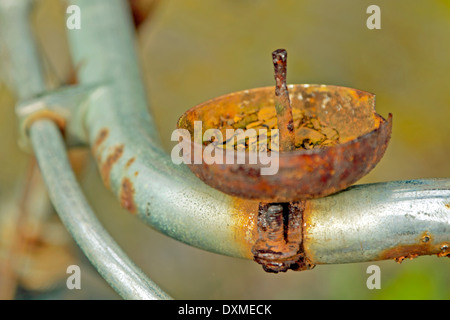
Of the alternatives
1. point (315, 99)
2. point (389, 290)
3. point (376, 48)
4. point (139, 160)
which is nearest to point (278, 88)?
point (315, 99)

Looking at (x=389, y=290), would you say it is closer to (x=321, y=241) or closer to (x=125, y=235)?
(x=125, y=235)

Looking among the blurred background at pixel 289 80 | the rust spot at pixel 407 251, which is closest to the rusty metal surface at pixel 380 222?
the rust spot at pixel 407 251

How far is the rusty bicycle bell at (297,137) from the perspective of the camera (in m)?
0.46

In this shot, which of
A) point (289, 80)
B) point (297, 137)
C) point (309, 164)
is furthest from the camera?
point (289, 80)

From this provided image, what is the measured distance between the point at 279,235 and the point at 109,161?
23cm

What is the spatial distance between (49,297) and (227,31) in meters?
0.97

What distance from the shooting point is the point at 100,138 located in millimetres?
707

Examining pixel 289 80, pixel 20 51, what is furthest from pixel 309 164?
pixel 289 80

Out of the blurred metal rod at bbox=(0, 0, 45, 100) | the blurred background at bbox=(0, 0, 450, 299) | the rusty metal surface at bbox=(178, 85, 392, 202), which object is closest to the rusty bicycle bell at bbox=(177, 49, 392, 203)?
the rusty metal surface at bbox=(178, 85, 392, 202)

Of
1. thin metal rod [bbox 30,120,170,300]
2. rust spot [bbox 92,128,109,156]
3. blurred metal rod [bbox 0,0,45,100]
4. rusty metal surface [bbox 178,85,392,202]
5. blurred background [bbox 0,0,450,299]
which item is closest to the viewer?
rusty metal surface [bbox 178,85,392,202]

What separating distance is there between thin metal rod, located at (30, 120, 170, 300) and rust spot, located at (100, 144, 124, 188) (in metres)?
0.04

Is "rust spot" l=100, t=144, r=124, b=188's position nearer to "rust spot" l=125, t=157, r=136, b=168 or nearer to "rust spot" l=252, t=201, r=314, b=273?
"rust spot" l=125, t=157, r=136, b=168

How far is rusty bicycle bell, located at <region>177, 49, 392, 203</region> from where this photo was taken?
46cm

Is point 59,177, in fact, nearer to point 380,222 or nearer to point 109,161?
point 109,161
